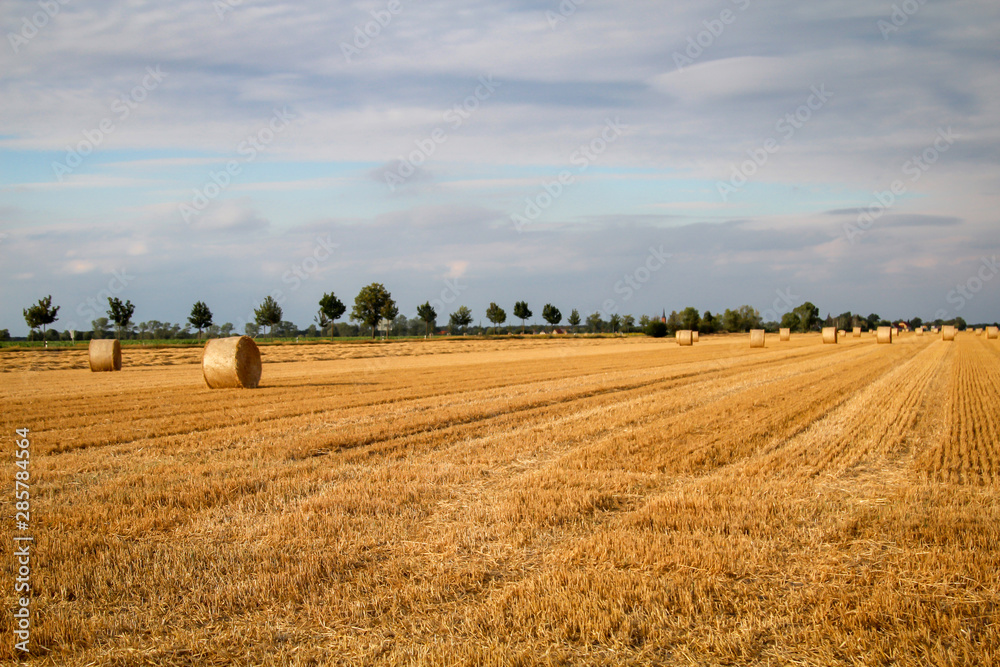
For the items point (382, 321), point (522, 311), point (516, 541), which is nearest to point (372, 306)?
point (382, 321)

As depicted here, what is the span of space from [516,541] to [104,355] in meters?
29.7

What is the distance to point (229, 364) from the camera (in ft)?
63.4

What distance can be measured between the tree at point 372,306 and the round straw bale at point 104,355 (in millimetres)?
72136

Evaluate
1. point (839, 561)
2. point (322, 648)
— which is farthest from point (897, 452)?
point (322, 648)

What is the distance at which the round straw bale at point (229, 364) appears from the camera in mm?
19344

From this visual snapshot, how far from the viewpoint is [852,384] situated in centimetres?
1753

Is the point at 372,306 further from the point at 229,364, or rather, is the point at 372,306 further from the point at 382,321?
the point at 229,364

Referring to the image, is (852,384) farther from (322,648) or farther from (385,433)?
(322,648)

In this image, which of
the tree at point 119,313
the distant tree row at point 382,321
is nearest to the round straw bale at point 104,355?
the distant tree row at point 382,321

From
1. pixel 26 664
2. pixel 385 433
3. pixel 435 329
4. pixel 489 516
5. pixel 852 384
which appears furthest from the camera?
pixel 435 329

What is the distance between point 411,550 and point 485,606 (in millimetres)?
1210

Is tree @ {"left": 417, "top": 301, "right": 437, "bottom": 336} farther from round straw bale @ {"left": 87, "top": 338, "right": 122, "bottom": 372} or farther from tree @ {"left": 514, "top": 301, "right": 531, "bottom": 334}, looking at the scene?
round straw bale @ {"left": 87, "top": 338, "right": 122, "bottom": 372}

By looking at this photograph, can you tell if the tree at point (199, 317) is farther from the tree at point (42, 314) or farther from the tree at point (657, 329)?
the tree at point (657, 329)

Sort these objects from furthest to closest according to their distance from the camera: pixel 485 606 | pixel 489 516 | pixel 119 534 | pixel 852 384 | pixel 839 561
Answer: pixel 852 384, pixel 489 516, pixel 119 534, pixel 839 561, pixel 485 606
